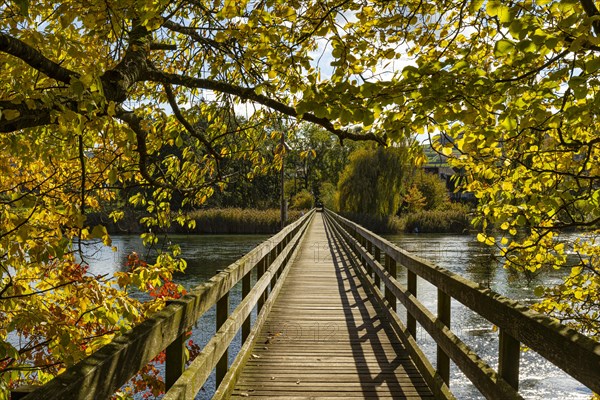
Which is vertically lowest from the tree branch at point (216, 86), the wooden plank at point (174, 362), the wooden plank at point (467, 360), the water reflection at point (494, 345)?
the water reflection at point (494, 345)

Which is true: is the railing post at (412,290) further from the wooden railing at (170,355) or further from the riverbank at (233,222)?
the riverbank at (233,222)

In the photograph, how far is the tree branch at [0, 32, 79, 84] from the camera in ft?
11.4

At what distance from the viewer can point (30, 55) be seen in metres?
Result: 3.78

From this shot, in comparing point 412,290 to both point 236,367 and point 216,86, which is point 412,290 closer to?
point 236,367

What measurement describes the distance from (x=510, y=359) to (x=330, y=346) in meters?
3.47

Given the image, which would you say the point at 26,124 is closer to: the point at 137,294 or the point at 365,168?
the point at 137,294

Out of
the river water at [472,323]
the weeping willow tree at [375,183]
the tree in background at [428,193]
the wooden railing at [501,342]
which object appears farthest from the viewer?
the tree in background at [428,193]

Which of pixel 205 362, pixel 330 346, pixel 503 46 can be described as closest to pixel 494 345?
pixel 330 346

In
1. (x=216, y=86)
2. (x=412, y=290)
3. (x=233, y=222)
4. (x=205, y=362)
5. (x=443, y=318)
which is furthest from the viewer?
(x=233, y=222)

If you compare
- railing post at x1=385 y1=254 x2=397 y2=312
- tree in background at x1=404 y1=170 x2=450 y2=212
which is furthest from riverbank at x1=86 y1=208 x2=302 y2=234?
railing post at x1=385 y1=254 x2=397 y2=312

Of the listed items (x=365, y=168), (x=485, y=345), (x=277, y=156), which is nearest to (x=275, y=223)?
(x=365, y=168)

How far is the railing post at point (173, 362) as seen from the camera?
2.77 m

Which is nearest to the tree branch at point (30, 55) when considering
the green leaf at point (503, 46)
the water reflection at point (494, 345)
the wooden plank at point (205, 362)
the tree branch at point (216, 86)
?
the tree branch at point (216, 86)

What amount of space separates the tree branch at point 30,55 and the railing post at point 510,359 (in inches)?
116
